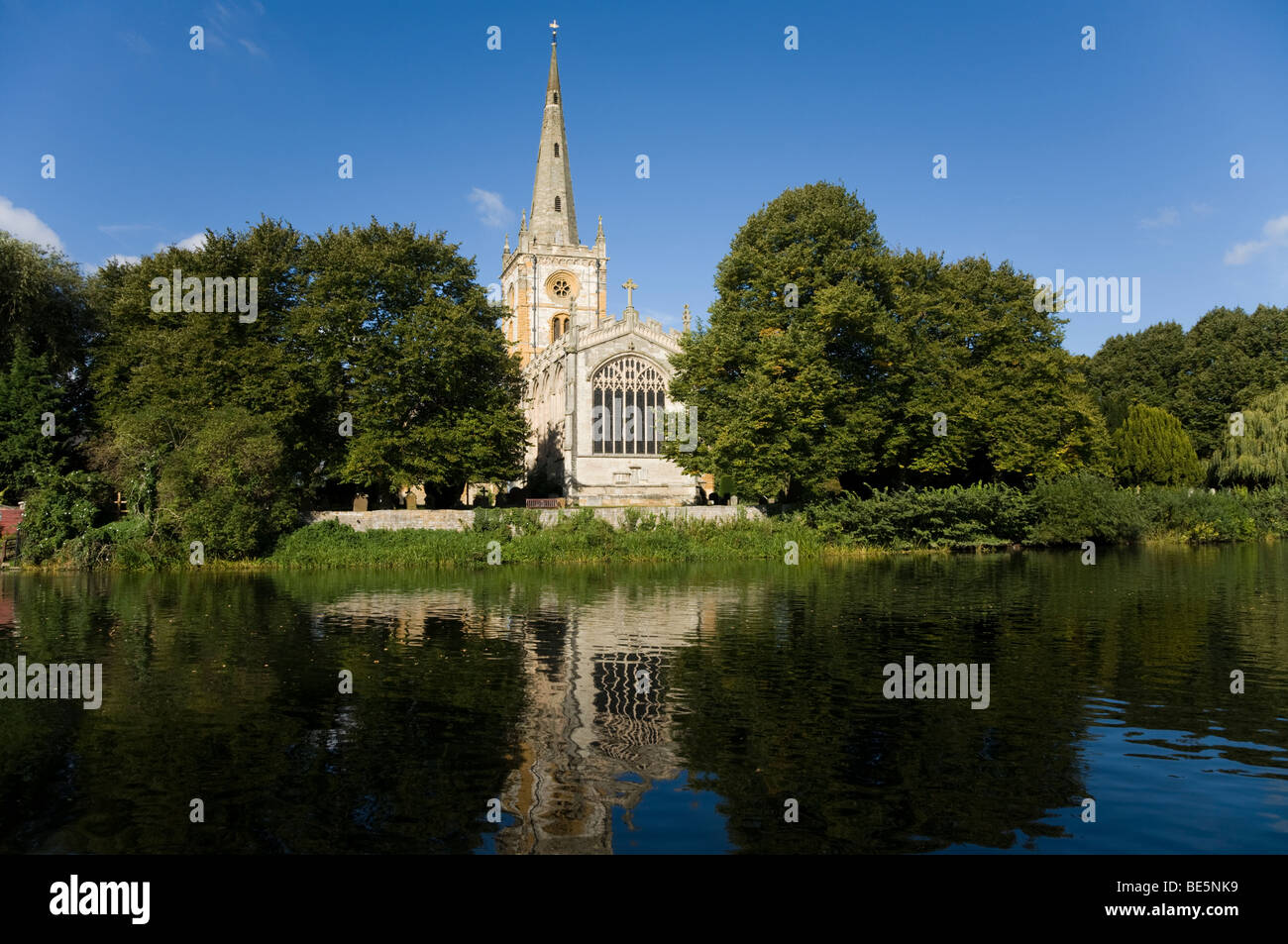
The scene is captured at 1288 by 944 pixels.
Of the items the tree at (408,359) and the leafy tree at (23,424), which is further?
the tree at (408,359)

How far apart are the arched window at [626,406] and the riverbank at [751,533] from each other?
66.5 feet

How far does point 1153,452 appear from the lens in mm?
52594

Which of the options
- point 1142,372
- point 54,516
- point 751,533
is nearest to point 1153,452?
point 1142,372

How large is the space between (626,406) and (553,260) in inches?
1053

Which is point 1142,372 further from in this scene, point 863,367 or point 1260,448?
point 863,367

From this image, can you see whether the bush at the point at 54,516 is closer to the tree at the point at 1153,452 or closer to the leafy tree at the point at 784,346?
the leafy tree at the point at 784,346

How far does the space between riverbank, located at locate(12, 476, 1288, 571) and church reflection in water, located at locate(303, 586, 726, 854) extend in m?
10.9

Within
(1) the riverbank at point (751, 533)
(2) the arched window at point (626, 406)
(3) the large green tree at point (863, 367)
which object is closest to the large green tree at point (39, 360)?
(1) the riverbank at point (751, 533)

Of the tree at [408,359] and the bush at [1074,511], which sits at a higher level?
the tree at [408,359]

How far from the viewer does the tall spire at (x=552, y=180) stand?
77.8m

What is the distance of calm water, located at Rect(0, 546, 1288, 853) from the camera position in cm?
702

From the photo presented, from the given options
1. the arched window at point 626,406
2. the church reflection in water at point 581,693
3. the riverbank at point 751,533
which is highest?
the arched window at point 626,406
